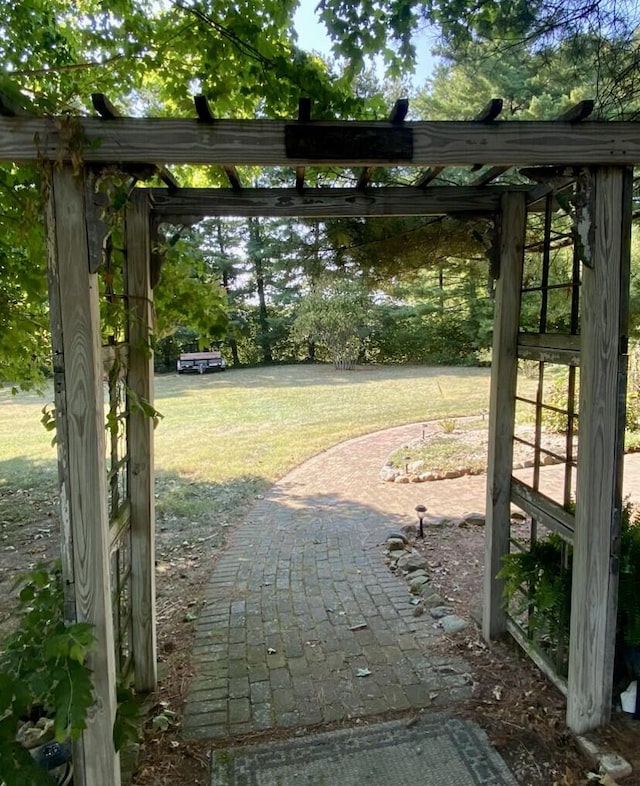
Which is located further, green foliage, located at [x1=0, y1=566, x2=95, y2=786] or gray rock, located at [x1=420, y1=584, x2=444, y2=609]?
gray rock, located at [x1=420, y1=584, x2=444, y2=609]

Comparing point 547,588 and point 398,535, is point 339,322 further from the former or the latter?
point 547,588

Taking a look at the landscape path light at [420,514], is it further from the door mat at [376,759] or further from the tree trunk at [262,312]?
the tree trunk at [262,312]

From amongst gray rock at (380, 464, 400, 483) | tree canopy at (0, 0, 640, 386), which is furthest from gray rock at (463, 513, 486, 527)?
tree canopy at (0, 0, 640, 386)

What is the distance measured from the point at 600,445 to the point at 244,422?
980 cm

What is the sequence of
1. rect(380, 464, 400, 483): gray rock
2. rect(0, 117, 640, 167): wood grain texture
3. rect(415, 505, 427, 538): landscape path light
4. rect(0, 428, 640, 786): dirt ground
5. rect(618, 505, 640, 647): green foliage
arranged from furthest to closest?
rect(380, 464, 400, 483): gray rock → rect(415, 505, 427, 538): landscape path light → rect(618, 505, 640, 647): green foliage → rect(0, 428, 640, 786): dirt ground → rect(0, 117, 640, 167): wood grain texture

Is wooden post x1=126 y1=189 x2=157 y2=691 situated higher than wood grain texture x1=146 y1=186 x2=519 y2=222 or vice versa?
wood grain texture x1=146 y1=186 x2=519 y2=222

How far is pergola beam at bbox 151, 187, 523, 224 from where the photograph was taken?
2.67 metres

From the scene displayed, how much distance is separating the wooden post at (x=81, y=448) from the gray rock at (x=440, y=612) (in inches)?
86.6

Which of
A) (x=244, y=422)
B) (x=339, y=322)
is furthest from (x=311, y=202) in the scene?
(x=339, y=322)

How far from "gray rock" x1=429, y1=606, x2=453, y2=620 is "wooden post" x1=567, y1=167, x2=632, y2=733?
4.07 feet

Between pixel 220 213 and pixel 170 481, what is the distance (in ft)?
17.6

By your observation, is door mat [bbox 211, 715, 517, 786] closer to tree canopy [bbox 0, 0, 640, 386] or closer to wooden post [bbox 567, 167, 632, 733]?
wooden post [bbox 567, 167, 632, 733]

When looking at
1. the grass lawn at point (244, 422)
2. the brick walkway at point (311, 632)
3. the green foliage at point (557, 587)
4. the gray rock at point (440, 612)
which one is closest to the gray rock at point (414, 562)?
the brick walkway at point (311, 632)

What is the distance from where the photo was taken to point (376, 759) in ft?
7.48
